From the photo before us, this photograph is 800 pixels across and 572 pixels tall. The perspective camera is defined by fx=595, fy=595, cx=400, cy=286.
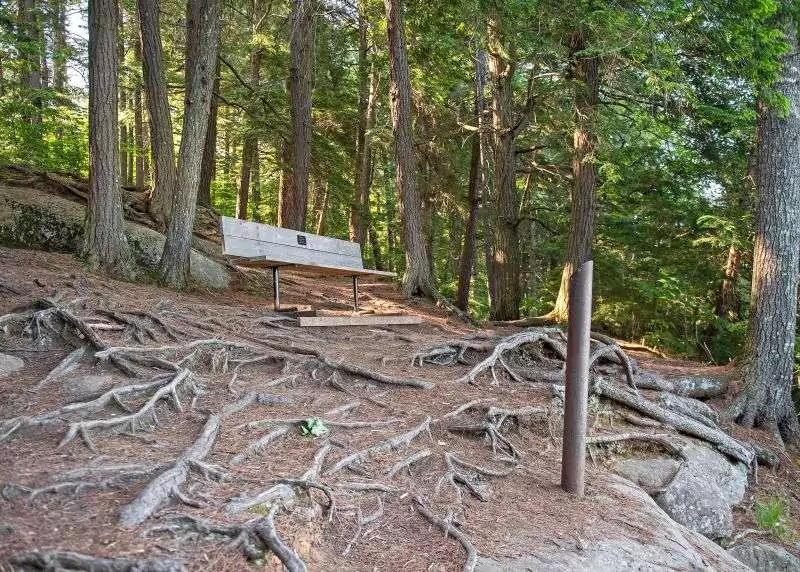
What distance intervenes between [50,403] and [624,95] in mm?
11222

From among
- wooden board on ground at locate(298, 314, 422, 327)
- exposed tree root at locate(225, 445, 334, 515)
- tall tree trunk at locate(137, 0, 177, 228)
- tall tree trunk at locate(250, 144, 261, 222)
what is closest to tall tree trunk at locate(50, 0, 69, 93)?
tall tree trunk at locate(137, 0, 177, 228)

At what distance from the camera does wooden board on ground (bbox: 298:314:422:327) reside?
24.1 feet

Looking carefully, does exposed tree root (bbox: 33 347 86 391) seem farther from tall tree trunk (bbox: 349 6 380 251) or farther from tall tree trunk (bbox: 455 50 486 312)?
tall tree trunk (bbox: 349 6 380 251)

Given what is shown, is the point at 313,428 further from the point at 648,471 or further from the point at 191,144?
the point at 191,144

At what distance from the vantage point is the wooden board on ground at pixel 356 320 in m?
7.33

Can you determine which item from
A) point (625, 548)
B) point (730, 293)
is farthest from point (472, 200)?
point (625, 548)

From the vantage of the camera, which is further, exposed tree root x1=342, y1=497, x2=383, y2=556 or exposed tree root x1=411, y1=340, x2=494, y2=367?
exposed tree root x1=411, y1=340, x2=494, y2=367

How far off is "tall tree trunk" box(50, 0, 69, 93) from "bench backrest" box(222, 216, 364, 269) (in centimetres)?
672

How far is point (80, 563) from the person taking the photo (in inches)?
85.0

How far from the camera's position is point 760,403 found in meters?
7.83

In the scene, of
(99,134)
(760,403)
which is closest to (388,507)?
(760,403)

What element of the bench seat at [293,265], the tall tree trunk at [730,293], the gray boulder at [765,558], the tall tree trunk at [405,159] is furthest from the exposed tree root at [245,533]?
the tall tree trunk at [730,293]

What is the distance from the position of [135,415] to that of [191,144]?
5887 millimetres

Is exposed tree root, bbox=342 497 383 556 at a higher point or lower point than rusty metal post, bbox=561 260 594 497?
lower
